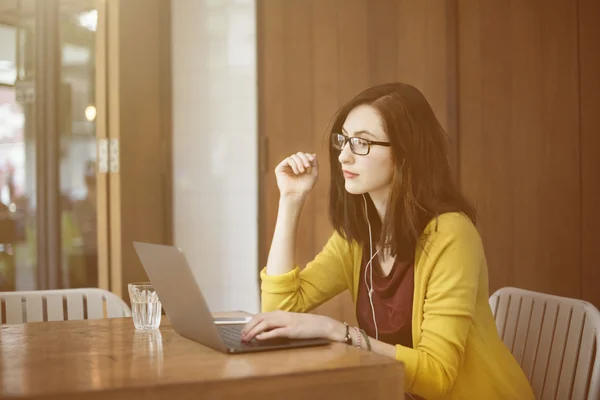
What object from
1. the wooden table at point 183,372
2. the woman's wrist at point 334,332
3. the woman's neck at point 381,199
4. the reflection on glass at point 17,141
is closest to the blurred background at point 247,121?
the reflection on glass at point 17,141

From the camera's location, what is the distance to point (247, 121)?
2.89 m

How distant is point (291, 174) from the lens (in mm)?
1731

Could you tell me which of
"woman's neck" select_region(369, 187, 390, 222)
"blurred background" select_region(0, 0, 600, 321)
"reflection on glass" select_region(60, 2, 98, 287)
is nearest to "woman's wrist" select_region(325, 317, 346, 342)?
"woman's neck" select_region(369, 187, 390, 222)

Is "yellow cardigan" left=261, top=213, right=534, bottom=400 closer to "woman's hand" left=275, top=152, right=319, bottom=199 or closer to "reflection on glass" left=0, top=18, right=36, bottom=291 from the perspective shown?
"woman's hand" left=275, top=152, right=319, bottom=199

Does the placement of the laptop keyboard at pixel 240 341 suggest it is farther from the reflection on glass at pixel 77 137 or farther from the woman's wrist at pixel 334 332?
the reflection on glass at pixel 77 137

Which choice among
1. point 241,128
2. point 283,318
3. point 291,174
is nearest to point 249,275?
point 241,128

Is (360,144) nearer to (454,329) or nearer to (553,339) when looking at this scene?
(454,329)

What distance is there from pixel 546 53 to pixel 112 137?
68.8 inches

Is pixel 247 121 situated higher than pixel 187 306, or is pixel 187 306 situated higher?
pixel 247 121

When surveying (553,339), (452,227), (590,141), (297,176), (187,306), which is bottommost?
(553,339)

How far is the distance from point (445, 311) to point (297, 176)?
1.84 ft

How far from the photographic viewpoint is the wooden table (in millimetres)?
878

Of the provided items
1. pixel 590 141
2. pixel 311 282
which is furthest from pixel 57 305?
pixel 590 141

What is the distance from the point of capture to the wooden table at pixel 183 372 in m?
0.88
